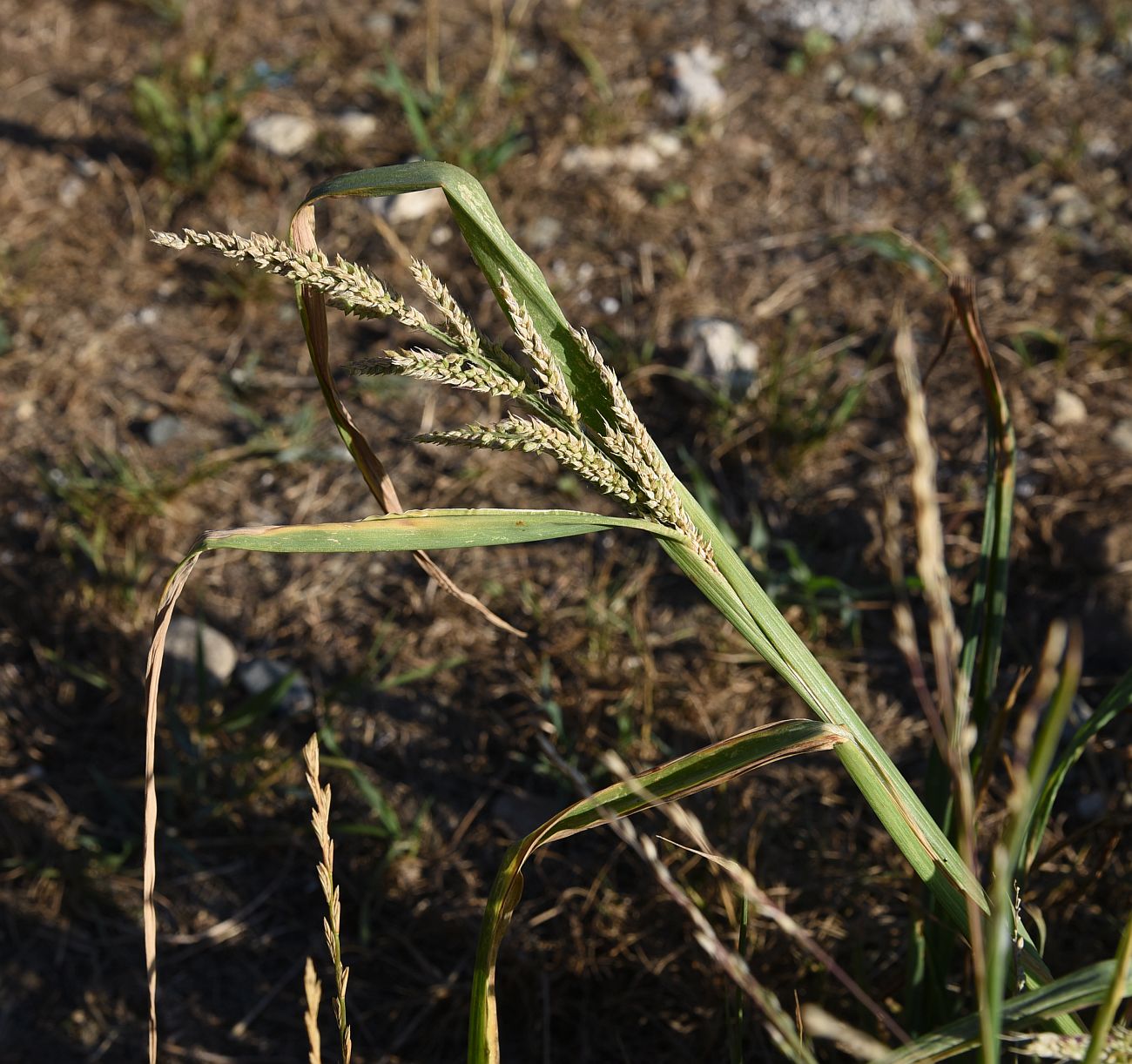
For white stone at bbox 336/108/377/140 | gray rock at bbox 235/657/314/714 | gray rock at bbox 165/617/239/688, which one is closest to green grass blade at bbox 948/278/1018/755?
gray rock at bbox 235/657/314/714

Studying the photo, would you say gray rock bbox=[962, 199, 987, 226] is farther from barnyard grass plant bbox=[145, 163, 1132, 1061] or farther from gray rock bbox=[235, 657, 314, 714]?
gray rock bbox=[235, 657, 314, 714]

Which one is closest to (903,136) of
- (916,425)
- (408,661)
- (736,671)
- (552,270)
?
(552,270)

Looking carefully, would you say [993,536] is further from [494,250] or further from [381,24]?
[381,24]

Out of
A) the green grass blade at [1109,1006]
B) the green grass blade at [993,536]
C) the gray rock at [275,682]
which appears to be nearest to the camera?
the green grass blade at [1109,1006]

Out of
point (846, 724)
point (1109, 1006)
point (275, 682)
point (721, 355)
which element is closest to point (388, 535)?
point (846, 724)

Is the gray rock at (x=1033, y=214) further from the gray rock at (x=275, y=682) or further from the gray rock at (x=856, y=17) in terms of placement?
the gray rock at (x=275, y=682)

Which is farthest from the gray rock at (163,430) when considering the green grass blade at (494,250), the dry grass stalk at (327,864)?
the dry grass stalk at (327,864)
